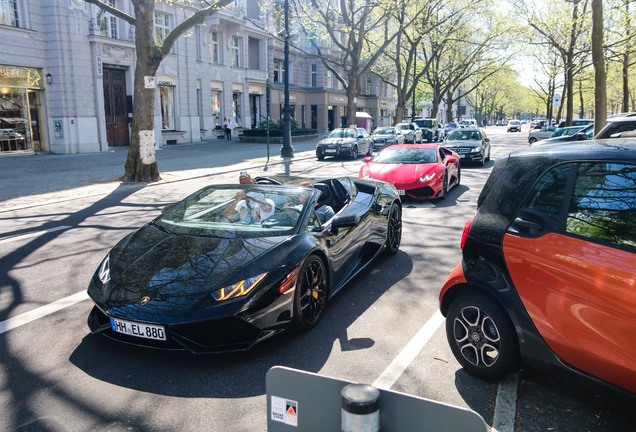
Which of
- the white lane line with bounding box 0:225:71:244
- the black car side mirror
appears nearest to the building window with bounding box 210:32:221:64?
the white lane line with bounding box 0:225:71:244

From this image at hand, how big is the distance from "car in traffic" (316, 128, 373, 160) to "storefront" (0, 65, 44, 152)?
508 inches

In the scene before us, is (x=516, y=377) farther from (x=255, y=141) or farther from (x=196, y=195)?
(x=255, y=141)

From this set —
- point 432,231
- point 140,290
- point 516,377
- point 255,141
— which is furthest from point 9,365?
point 255,141

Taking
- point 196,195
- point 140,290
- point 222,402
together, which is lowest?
point 222,402

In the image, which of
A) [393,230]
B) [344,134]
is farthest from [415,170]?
[344,134]

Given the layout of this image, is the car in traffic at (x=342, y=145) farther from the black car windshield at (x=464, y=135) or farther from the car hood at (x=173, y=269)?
the car hood at (x=173, y=269)

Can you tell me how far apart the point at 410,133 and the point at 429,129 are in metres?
7.04

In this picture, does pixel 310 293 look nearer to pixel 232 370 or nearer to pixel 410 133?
pixel 232 370

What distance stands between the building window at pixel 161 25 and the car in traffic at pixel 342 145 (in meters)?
12.9

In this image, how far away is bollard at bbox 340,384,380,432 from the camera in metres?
1.34

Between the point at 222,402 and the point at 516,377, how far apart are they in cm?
204

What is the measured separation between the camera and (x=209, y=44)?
112 feet

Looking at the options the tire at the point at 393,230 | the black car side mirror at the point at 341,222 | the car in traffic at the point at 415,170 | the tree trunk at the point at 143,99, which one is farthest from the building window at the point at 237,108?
the black car side mirror at the point at 341,222

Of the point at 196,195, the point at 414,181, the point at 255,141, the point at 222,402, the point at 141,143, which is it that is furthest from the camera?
the point at 255,141
